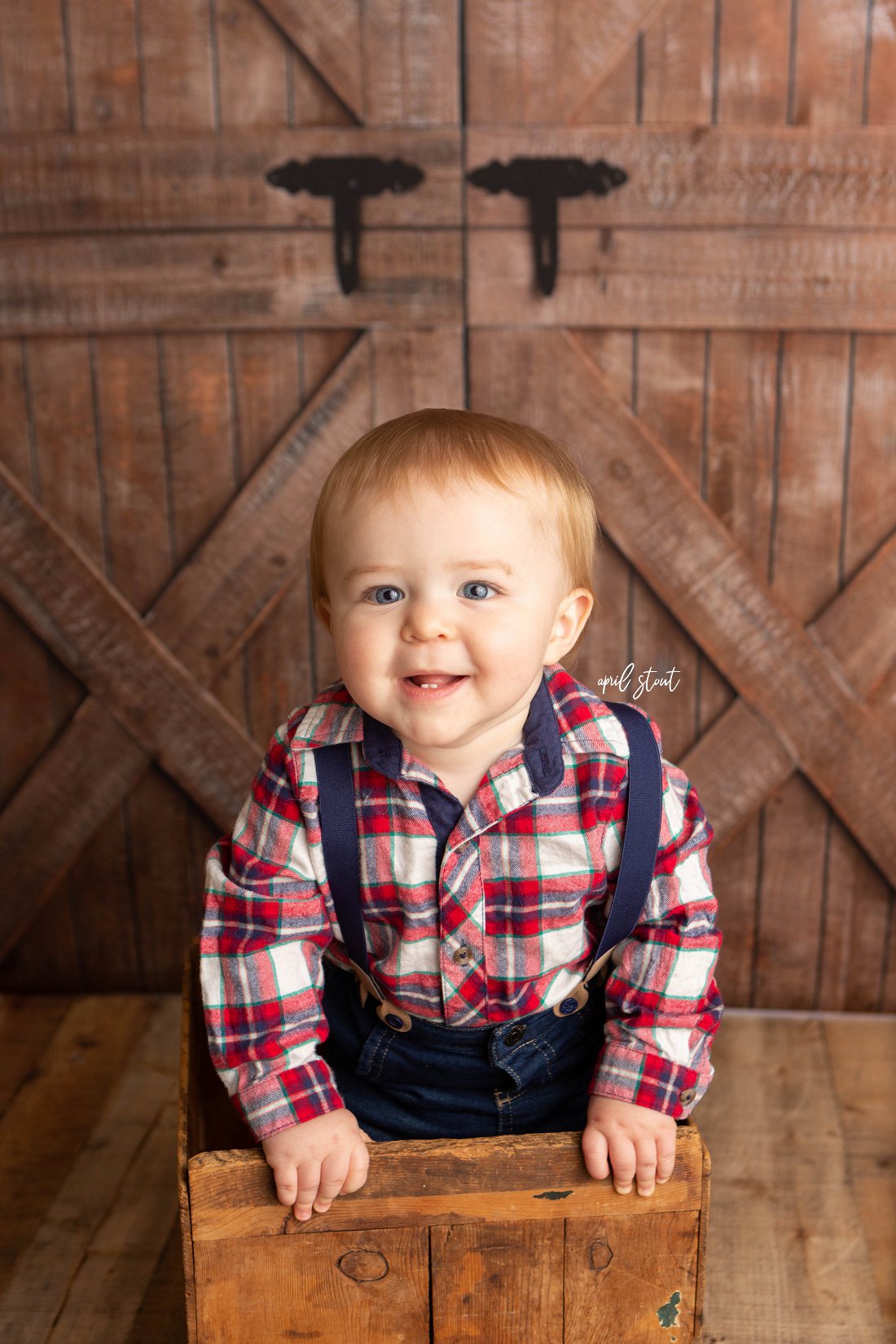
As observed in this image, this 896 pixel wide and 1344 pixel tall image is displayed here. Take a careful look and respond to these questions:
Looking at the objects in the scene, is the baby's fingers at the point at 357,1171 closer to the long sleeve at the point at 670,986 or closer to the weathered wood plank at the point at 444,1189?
the weathered wood plank at the point at 444,1189

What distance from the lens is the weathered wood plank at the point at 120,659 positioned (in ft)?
7.67

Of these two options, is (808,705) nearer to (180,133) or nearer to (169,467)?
(169,467)

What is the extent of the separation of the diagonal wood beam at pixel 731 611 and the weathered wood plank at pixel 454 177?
0.30 m

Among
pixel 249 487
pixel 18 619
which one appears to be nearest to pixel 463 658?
pixel 249 487

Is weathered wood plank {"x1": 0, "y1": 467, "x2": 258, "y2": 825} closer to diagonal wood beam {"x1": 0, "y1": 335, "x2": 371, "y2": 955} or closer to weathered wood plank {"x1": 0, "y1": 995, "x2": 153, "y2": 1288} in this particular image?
diagonal wood beam {"x1": 0, "y1": 335, "x2": 371, "y2": 955}

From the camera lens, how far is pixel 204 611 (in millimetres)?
2348

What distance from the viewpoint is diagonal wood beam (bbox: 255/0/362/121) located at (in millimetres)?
2074

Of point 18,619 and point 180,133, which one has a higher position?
point 180,133

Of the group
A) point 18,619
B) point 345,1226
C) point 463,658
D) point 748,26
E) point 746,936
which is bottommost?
point 746,936

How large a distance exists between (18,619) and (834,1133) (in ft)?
6.19

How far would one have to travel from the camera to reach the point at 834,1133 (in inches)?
83.2

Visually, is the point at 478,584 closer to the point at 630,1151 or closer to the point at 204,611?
the point at 630,1151

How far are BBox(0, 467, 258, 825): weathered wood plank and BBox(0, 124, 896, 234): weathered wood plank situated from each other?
0.60 metres

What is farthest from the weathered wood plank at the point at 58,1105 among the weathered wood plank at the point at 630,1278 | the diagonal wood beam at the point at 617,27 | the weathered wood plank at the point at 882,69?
the weathered wood plank at the point at 882,69
